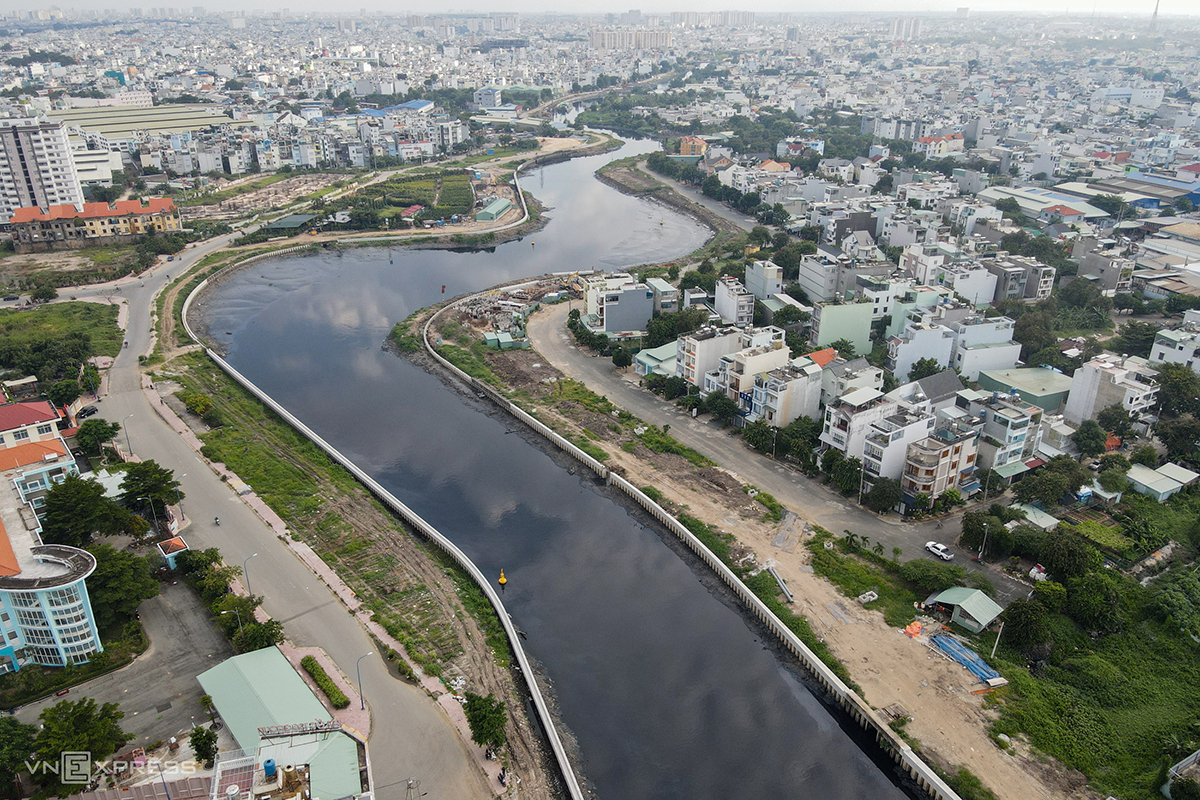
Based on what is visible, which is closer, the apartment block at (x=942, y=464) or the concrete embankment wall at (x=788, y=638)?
the concrete embankment wall at (x=788, y=638)

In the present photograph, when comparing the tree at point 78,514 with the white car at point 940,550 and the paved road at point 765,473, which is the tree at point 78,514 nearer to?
the paved road at point 765,473

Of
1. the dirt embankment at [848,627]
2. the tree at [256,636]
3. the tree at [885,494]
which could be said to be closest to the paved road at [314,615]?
the tree at [256,636]

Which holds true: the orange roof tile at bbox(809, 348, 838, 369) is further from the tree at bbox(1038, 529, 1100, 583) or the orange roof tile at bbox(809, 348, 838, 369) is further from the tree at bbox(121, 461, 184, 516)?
the tree at bbox(121, 461, 184, 516)

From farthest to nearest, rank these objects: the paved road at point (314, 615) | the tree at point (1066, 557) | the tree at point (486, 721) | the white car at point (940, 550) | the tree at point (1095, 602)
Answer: the white car at point (940, 550) → the tree at point (1066, 557) → the tree at point (1095, 602) → the tree at point (486, 721) → the paved road at point (314, 615)

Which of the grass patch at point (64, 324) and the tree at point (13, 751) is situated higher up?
the tree at point (13, 751)

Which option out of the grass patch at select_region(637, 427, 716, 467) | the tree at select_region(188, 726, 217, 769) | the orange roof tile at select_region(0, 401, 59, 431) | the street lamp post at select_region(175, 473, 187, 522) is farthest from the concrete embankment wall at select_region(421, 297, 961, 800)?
the orange roof tile at select_region(0, 401, 59, 431)

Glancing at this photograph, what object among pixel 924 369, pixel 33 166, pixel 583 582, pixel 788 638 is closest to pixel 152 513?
pixel 583 582

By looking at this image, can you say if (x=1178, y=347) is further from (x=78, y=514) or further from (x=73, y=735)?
(x=78, y=514)

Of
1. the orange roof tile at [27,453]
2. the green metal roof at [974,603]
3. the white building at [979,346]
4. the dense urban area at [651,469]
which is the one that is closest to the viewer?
the dense urban area at [651,469]
